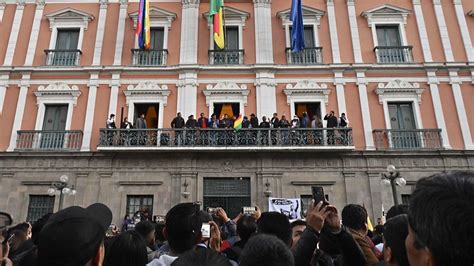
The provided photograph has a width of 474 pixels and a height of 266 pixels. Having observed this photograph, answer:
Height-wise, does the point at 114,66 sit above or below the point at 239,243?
above

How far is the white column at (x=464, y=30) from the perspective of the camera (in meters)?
17.6

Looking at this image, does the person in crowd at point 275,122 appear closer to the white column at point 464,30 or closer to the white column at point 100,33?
the white column at point 100,33

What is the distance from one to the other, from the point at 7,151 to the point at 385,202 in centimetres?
1631

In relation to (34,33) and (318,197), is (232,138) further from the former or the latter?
(318,197)

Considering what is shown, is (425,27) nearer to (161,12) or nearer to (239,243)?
(161,12)

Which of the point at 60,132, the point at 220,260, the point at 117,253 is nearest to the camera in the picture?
the point at 220,260

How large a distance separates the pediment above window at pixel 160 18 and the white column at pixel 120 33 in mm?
449

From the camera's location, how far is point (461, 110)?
A: 16.7m

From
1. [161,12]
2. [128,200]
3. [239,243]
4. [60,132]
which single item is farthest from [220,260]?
[161,12]

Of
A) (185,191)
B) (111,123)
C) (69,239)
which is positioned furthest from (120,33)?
(69,239)

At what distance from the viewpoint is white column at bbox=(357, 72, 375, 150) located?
16344 millimetres

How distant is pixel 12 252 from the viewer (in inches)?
181

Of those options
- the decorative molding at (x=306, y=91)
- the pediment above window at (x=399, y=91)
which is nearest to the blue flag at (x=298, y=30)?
the decorative molding at (x=306, y=91)

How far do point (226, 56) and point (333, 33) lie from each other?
17.7ft
